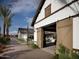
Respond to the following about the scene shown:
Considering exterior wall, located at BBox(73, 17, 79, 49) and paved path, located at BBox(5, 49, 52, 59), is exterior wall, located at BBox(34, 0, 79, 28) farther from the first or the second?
paved path, located at BBox(5, 49, 52, 59)

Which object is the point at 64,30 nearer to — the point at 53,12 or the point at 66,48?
the point at 66,48

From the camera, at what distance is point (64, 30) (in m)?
16.9

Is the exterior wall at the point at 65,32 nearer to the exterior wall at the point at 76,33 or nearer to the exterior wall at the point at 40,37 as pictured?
the exterior wall at the point at 76,33

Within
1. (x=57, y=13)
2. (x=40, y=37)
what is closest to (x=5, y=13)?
(x=40, y=37)

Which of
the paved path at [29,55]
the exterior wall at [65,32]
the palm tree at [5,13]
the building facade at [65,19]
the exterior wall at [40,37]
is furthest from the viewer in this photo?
the palm tree at [5,13]

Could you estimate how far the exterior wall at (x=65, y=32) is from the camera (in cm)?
1538

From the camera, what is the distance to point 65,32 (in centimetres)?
1664

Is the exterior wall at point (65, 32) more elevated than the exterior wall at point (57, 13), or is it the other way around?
the exterior wall at point (57, 13)

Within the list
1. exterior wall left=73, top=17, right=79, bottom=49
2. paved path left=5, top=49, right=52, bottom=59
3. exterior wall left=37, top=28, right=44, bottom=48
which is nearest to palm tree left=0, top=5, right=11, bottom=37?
exterior wall left=37, top=28, right=44, bottom=48

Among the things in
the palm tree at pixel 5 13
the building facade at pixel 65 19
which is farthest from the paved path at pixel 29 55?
the palm tree at pixel 5 13

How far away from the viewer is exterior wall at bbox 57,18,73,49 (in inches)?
605

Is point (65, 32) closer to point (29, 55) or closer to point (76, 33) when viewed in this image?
point (76, 33)

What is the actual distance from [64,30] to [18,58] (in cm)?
450

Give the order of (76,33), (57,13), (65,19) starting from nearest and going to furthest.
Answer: (76,33), (65,19), (57,13)
